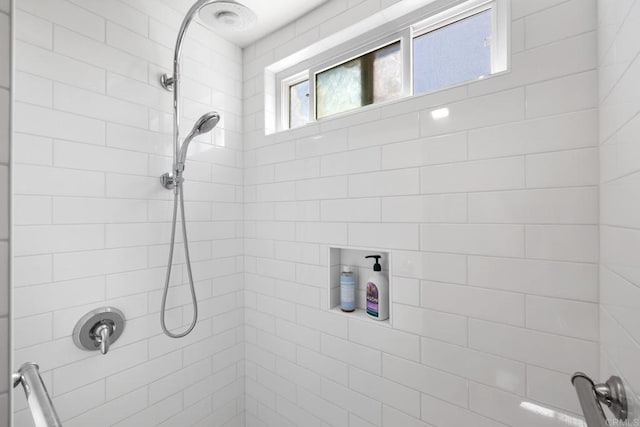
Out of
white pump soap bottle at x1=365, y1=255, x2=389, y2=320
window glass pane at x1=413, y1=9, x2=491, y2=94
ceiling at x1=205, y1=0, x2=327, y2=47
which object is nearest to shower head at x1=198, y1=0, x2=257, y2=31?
ceiling at x1=205, y1=0, x2=327, y2=47

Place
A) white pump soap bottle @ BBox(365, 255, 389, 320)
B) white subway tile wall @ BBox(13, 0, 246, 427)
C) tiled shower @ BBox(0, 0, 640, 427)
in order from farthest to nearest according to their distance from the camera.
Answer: white pump soap bottle @ BBox(365, 255, 389, 320), white subway tile wall @ BBox(13, 0, 246, 427), tiled shower @ BBox(0, 0, 640, 427)

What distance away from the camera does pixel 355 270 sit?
149cm

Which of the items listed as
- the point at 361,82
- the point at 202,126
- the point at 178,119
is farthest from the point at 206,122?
the point at 361,82

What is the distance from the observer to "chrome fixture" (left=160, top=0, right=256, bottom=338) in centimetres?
127

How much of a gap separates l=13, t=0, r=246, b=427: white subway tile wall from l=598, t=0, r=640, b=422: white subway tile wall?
1.60 metres

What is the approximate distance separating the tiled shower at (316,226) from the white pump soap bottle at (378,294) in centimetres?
7

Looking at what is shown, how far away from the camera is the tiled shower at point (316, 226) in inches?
34.6

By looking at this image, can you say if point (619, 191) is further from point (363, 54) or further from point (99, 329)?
point (99, 329)

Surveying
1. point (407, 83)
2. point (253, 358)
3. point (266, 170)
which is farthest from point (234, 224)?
point (407, 83)

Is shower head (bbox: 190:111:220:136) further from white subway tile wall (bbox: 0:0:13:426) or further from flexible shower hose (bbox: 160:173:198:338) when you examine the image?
white subway tile wall (bbox: 0:0:13:426)

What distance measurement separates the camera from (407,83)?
1350mm

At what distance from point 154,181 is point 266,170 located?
1.87ft

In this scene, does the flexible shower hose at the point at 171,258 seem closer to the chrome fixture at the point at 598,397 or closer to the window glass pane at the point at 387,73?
the window glass pane at the point at 387,73

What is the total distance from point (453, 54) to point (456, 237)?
2.48 ft
